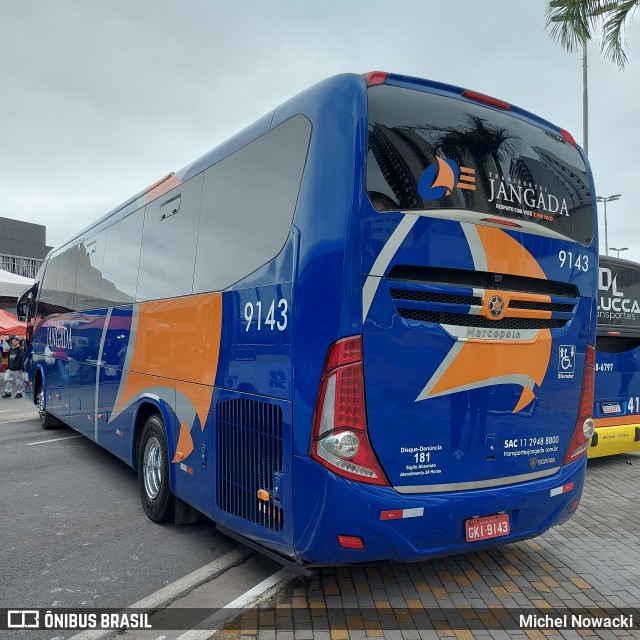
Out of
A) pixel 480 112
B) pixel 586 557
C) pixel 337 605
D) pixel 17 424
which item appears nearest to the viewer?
pixel 337 605

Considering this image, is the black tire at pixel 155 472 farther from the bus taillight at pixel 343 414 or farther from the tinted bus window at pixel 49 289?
the tinted bus window at pixel 49 289

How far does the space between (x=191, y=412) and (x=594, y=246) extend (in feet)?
12.0

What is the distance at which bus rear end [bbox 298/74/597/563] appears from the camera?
11.7 ft

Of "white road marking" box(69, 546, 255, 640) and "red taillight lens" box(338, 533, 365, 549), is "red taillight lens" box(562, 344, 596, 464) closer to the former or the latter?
"red taillight lens" box(338, 533, 365, 549)

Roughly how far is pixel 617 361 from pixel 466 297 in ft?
18.1

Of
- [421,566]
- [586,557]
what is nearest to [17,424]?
[421,566]

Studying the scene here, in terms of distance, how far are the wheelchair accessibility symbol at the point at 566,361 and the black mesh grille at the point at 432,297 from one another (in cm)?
100

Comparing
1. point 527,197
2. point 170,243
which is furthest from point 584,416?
point 170,243

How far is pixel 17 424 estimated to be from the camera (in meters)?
12.9

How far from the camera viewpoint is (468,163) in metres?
4.06

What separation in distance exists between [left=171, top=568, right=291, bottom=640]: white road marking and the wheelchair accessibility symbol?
2.59 metres

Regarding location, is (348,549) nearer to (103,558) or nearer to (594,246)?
(103,558)

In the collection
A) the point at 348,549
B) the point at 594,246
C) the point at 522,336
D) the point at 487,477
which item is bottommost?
the point at 348,549

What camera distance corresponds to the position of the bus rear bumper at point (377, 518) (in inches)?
139
